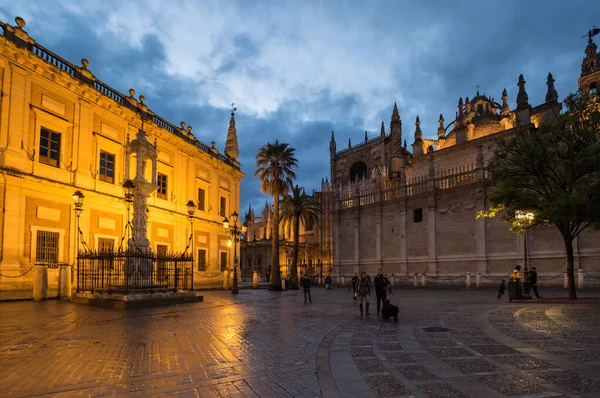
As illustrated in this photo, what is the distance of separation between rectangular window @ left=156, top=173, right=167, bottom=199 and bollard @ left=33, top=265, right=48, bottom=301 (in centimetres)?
1267

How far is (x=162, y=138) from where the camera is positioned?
30.5m

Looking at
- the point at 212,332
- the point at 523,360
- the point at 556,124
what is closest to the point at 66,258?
the point at 212,332

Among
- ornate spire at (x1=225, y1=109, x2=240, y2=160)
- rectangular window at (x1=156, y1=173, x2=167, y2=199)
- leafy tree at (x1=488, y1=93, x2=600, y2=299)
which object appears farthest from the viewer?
ornate spire at (x1=225, y1=109, x2=240, y2=160)

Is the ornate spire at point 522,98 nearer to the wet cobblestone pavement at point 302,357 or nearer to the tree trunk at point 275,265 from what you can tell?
the tree trunk at point 275,265

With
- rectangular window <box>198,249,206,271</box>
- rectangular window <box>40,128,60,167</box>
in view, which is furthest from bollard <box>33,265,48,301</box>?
rectangular window <box>198,249,206,271</box>

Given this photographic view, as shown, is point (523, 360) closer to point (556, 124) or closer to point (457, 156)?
point (556, 124)

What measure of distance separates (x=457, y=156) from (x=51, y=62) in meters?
34.3

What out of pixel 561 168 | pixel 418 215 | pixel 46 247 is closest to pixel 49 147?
pixel 46 247

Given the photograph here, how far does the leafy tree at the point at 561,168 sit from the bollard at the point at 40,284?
62.0ft

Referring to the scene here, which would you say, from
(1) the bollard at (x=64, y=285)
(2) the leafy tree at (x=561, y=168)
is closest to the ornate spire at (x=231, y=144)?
(1) the bollard at (x=64, y=285)

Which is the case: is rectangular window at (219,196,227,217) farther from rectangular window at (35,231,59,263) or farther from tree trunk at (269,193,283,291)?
rectangular window at (35,231,59,263)

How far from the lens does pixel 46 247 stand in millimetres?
20969

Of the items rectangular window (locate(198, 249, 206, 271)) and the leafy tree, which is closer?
the leafy tree

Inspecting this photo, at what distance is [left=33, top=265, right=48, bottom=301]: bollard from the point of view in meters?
17.2
